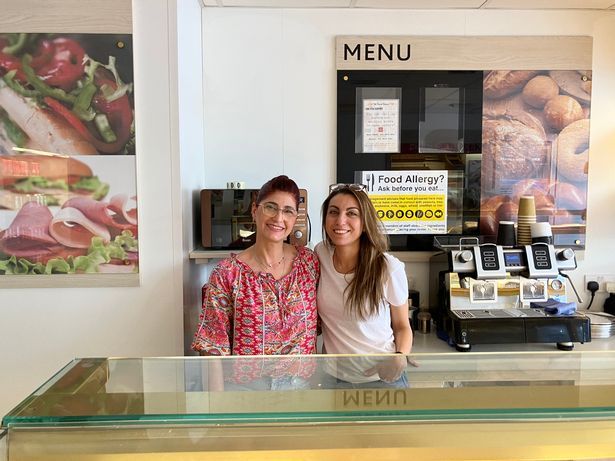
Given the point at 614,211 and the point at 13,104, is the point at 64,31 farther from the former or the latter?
the point at 614,211

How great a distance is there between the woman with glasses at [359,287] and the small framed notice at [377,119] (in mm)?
1052

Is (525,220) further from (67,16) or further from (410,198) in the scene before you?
(67,16)

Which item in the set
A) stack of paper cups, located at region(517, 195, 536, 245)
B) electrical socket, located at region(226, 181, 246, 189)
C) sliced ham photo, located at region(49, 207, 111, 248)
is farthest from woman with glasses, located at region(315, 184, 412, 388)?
stack of paper cups, located at region(517, 195, 536, 245)

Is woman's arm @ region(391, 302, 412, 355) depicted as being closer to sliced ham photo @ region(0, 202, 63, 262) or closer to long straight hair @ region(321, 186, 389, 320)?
long straight hair @ region(321, 186, 389, 320)

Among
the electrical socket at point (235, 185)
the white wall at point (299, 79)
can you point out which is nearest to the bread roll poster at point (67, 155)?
the electrical socket at point (235, 185)

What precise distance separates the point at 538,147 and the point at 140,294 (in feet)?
6.98

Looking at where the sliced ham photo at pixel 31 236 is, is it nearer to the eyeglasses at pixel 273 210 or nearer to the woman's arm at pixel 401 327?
the eyeglasses at pixel 273 210

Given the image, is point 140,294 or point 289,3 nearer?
point 140,294

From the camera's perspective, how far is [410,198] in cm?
253

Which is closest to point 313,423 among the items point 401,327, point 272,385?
point 272,385

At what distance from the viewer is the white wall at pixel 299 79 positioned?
8.12ft

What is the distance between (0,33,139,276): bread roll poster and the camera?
1906mm

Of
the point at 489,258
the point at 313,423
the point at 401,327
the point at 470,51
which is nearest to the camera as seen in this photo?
the point at 313,423

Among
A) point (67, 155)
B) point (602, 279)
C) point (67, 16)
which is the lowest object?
point (602, 279)
